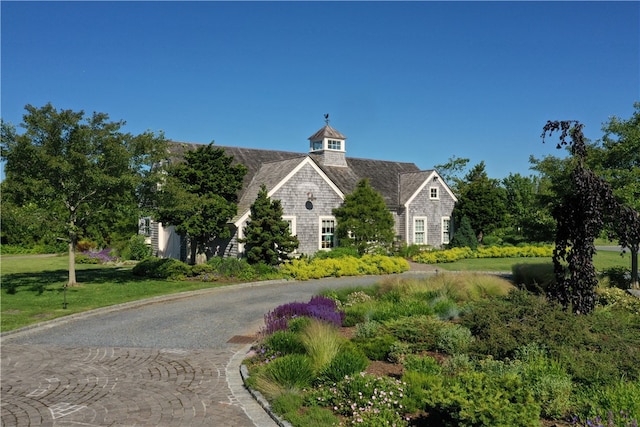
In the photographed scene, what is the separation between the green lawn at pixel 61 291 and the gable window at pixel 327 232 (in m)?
9.21

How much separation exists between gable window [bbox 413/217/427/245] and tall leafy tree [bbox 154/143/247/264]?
14.8 m

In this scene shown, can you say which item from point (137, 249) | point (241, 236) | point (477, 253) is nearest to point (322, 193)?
point (241, 236)

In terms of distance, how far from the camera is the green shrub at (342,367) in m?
8.12

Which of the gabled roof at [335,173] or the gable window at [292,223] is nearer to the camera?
the gable window at [292,223]

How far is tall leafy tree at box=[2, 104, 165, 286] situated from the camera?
1892cm

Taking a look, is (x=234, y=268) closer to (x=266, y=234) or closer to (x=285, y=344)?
(x=266, y=234)

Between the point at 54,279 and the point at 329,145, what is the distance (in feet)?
64.8

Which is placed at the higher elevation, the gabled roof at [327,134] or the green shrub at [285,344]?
the gabled roof at [327,134]

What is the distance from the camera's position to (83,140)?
771 inches

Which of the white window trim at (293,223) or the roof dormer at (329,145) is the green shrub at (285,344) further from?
the roof dormer at (329,145)

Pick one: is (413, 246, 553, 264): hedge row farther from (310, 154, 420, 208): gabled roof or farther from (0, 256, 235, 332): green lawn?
(0, 256, 235, 332): green lawn

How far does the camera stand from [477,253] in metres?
34.7

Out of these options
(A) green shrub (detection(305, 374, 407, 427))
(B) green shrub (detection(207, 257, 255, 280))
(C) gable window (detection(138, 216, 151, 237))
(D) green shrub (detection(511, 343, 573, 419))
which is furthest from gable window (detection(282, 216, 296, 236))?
(A) green shrub (detection(305, 374, 407, 427))

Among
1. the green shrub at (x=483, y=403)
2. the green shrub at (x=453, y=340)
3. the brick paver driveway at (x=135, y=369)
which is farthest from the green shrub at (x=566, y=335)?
the brick paver driveway at (x=135, y=369)
